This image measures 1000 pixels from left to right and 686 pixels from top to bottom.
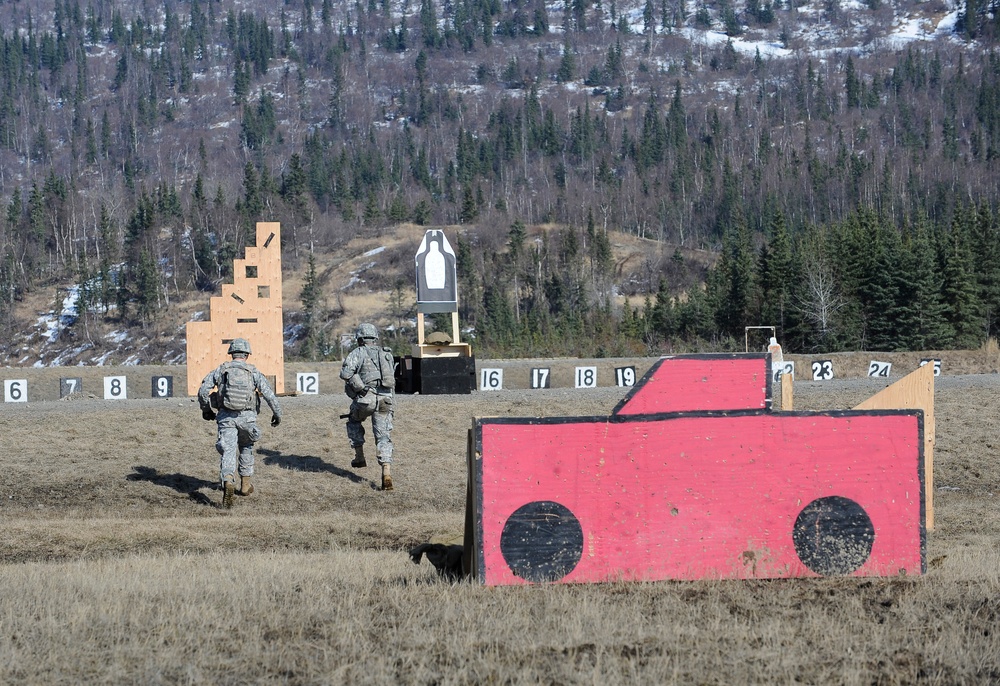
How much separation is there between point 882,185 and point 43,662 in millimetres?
126639

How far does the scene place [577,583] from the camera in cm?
845

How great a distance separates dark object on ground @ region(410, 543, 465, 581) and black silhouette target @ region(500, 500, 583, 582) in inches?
31.2

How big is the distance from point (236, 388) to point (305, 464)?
11.6 ft

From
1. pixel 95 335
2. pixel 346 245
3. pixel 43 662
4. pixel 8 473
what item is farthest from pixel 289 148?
pixel 43 662

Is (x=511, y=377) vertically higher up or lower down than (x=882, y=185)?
lower down

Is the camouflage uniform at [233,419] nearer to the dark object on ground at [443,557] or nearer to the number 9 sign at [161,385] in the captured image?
the dark object on ground at [443,557]

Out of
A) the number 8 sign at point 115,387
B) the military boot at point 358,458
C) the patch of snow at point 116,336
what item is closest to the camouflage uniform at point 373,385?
the military boot at point 358,458

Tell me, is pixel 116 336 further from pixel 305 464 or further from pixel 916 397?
pixel 916 397

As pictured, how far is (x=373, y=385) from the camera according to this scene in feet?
56.0

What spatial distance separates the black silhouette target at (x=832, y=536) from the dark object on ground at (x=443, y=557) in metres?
2.50

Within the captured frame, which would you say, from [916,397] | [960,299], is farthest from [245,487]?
[960,299]

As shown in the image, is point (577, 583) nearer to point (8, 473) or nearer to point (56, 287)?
point (8, 473)

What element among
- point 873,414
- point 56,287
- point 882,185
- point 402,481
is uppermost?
point 882,185

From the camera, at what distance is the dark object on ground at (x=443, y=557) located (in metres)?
9.20
